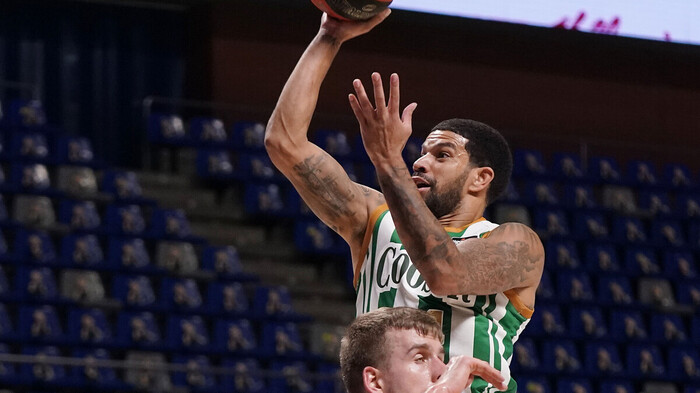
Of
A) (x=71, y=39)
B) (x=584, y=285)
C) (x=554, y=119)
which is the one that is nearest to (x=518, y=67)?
(x=554, y=119)

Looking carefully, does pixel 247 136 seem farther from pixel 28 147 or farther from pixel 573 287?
pixel 573 287

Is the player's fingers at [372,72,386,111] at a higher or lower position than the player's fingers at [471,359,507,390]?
higher

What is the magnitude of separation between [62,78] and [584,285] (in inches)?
220

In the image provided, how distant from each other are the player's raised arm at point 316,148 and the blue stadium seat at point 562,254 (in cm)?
844

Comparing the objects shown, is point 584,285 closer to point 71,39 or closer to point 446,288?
point 71,39

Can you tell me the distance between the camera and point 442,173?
4180mm

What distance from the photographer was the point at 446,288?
3762 millimetres

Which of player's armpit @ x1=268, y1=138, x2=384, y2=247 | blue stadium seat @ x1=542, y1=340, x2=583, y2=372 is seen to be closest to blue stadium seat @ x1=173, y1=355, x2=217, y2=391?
blue stadium seat @ x1=542, y1=340, x2=583, y2=372

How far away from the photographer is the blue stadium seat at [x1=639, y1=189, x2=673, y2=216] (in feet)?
44.5

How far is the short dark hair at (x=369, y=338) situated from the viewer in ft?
10.8

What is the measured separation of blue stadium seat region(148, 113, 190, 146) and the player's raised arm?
825 cm

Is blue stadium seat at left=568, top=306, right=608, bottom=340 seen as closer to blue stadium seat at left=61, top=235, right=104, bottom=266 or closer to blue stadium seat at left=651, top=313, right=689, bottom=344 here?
blue stadium seat at left=651, top=313, right=689, bottom=344

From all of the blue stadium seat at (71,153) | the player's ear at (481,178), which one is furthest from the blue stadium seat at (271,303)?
the player's ear at (481,178)

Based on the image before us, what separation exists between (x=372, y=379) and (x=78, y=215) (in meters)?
8.00
